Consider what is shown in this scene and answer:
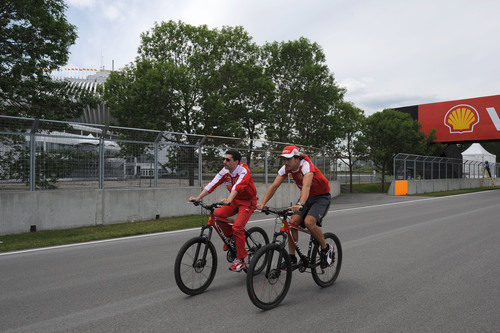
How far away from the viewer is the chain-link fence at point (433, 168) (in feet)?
88.8

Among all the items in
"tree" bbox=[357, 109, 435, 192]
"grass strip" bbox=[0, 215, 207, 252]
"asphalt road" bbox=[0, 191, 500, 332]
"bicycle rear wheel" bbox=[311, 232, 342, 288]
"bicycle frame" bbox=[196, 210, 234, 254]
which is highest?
"tree" bbox=[357, 109, 435, 192]

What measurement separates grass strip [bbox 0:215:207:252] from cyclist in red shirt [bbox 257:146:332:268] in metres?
4.68

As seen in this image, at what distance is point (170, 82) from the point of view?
2422cm

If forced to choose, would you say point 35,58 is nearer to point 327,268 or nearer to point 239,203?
point 239,203

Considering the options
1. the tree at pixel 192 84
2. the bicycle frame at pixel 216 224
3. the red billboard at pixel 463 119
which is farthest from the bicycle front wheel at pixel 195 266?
the red billboard at pixel 463 119

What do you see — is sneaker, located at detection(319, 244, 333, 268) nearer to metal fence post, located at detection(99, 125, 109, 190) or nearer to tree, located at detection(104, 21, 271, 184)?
metal fence post, located at detection(99, 125, 109, 190)

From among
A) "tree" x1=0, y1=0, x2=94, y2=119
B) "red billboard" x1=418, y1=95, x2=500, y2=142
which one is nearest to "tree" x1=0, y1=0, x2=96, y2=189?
"tree" x1=0, y1=0, x2=94, y2=119

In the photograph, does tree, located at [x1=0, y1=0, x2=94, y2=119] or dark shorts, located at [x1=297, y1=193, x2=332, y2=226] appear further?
tree, located at [x1=0, y1=0, x2=94, y2=119]

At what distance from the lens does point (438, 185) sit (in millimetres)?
31625

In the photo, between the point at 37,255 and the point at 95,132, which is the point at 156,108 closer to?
the point at 95,132

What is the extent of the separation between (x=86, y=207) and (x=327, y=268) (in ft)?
24.2

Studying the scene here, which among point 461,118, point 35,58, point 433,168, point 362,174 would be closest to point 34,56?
point 35,58

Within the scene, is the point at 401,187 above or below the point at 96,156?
below

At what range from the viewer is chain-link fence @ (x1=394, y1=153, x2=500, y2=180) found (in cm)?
2708
